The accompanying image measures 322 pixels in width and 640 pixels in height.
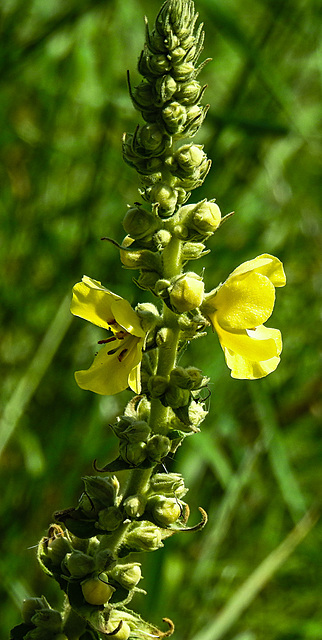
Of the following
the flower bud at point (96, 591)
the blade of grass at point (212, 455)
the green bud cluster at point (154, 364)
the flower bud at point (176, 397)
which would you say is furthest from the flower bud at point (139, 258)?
the blade of grass at point (212, 455)

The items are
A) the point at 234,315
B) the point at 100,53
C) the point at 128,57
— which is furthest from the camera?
the point at 128,57

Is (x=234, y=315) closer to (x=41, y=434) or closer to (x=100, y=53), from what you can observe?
(x=41, y=434)

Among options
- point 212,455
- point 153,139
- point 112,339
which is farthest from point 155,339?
point 212,455

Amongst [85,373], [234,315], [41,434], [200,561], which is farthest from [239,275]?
[41,434]

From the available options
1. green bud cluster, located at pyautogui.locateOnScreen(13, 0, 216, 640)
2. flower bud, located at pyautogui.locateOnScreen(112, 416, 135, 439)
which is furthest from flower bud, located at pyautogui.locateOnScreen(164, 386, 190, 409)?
flower bud, located at pyautogui.locateOnScreen(112, 416, 135, 439)

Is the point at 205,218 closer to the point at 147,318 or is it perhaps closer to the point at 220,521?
the point at 147,318

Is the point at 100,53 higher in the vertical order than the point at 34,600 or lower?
higher
